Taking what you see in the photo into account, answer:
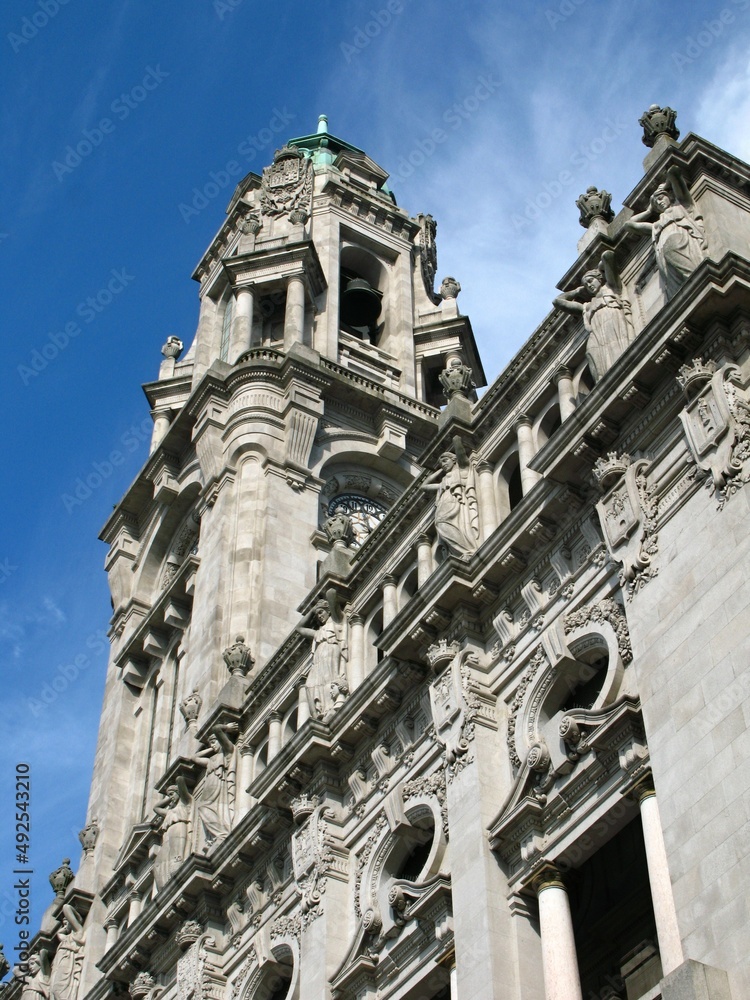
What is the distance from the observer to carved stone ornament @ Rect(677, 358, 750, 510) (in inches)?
829

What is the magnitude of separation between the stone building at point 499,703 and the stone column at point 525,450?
0.21 feet

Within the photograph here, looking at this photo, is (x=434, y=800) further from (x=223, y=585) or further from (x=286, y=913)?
(x=223, y=585)

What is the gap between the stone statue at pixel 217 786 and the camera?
34094mm

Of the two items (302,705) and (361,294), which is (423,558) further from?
(361,294)

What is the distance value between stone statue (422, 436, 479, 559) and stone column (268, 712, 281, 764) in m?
7.07

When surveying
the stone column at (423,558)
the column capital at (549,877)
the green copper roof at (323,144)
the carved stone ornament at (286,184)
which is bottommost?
the column capital at (549,877)

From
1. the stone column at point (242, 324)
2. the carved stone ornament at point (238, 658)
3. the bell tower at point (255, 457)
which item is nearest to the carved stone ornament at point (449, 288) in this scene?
the bell tower at point (255, 457)

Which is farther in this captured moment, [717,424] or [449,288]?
[449,288]

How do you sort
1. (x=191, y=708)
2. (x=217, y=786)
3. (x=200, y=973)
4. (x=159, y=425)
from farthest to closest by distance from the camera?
(x=159, y=425) < (x=191, y=708) < (x=217, y=786) < (x=200, y=973)

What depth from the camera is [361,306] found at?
6000 centimetres

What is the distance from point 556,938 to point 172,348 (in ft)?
141

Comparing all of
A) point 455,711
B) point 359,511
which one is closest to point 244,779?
point 455,711

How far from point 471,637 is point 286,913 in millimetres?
7077

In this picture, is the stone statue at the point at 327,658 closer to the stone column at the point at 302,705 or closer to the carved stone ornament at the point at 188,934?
the stone column at the point at 302,705
